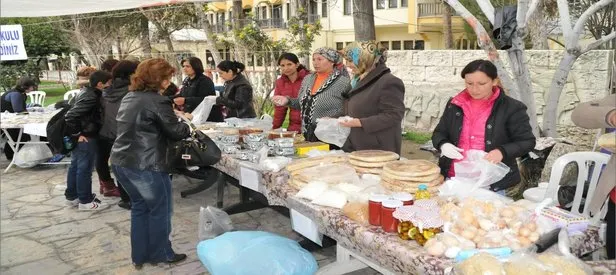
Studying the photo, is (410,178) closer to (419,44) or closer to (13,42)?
(13,42)

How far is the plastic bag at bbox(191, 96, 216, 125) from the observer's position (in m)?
5.34

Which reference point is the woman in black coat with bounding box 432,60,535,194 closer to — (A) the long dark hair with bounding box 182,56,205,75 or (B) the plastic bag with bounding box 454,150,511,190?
(B) the plastic bag with bounding box 454,150,511,190

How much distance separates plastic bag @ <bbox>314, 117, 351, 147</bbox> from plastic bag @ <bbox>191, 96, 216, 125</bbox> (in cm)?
220

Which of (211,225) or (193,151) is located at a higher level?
(193,151)

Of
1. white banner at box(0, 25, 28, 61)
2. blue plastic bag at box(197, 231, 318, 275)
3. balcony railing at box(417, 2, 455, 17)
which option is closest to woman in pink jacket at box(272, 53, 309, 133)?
blue plastic bag at box(197, 231, 318, 275)

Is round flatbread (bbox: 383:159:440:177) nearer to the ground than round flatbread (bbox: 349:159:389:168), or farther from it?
farther from it

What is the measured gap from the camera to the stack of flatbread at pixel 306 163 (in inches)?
110

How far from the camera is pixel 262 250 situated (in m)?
2.55

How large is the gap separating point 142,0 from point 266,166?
2242 mm

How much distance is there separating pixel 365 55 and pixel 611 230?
5.62 feet

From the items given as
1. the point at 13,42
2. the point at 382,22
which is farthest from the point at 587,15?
the point at 382,22

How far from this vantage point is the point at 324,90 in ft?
12.3

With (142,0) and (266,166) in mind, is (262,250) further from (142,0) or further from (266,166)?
(142,0)

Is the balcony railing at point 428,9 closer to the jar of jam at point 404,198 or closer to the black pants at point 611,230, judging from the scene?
the black pants at point 611,230
